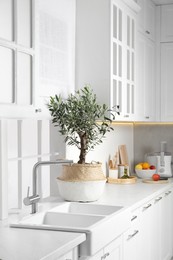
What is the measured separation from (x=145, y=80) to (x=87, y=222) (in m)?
2.19

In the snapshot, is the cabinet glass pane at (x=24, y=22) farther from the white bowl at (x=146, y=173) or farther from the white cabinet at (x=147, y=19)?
the white bowl at (x=146, y=173)

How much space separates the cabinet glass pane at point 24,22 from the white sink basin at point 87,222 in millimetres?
1009

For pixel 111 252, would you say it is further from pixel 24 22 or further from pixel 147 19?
pixel 147 19

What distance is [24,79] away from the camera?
9.45 ft

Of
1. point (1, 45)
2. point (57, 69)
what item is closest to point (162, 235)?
point (57, 69)

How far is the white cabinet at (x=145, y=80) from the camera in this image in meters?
4.60

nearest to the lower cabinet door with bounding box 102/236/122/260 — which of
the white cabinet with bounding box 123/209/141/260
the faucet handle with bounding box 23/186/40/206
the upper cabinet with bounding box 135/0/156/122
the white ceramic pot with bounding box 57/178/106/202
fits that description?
the white cabinet with bounding box 123/209/141/260

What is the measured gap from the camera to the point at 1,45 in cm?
263

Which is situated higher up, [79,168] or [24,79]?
[24,79]

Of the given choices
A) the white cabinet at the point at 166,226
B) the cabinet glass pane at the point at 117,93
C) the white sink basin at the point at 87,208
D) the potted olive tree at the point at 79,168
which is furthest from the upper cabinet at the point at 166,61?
the white sink basin at the point at 87,208

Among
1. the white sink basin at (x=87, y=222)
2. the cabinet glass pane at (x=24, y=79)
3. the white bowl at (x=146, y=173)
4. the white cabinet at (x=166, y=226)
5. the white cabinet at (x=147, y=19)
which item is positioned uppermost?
the white cabinet at (x=147, y=19)

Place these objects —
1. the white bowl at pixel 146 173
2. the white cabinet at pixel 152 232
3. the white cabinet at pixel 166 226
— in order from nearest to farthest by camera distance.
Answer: the white cabinet at pixel 152 232
the white cabinet at pixel 166 226
the white bowl at pixel 146 173

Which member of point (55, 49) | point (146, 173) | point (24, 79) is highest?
point (55, 49)

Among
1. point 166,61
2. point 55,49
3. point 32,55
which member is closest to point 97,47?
point 55,49
